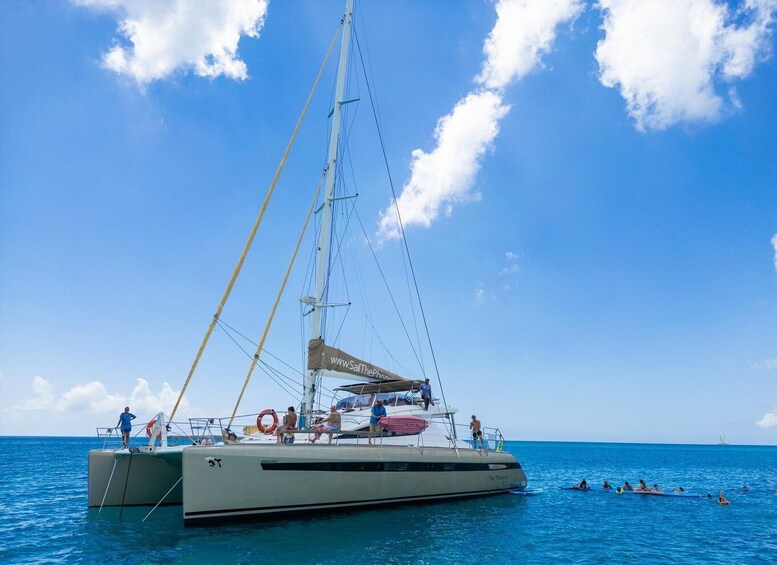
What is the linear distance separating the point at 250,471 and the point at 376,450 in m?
3.84

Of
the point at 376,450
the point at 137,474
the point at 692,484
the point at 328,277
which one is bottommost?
the point at 692,484

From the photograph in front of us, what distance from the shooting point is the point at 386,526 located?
1311cm

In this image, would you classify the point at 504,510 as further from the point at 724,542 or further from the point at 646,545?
the point at 724,542

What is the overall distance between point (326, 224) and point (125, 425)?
9.17 m

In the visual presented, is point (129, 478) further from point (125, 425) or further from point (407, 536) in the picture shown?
point (407, 536)

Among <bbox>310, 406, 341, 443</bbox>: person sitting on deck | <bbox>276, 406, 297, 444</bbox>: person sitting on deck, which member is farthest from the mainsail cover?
<bbox>276, 406, 297, 444</bbox>: person sitting on deck

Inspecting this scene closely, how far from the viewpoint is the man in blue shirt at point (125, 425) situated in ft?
47.2

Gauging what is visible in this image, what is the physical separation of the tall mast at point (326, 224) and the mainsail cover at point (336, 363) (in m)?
0.47

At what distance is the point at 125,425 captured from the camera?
1453 centimetres

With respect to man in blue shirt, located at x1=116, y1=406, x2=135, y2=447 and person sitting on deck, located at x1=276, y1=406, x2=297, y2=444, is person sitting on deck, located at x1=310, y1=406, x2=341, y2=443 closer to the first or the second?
person sitting on deck, located at x1=276, y1=406, x2=297, y2=444

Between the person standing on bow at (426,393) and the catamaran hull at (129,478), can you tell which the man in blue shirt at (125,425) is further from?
the person standing on bow at (426,393)

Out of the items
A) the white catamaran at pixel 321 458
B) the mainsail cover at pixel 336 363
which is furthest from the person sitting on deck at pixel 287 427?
the mainsail cover at pixel 336 363

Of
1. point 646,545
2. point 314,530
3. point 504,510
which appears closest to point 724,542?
point 646,545

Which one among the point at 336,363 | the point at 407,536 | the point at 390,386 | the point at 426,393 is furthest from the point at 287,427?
the point at 426,393
